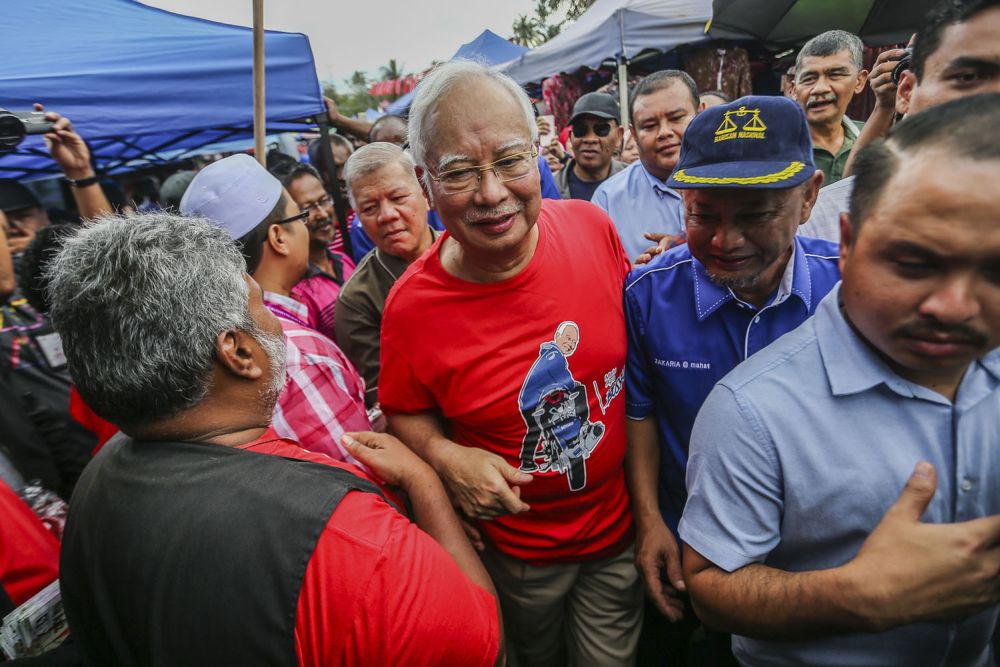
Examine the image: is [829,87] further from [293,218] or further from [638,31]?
[638,31]

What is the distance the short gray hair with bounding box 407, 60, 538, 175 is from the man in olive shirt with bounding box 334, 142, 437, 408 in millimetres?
969

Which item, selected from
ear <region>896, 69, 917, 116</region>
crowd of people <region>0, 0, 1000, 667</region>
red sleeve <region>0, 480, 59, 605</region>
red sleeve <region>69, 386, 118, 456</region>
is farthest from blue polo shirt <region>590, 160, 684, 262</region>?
red sleeve <region>0, 480, 59, 605</region>

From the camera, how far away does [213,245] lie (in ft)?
4.12

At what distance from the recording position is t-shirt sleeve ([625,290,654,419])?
6.40 ft

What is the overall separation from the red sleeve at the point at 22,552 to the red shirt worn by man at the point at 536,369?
102 centimetres

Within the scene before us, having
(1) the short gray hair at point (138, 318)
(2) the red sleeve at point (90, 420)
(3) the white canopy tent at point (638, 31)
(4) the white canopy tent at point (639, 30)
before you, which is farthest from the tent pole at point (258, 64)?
(3) the white canopy tent at point (638, 31)

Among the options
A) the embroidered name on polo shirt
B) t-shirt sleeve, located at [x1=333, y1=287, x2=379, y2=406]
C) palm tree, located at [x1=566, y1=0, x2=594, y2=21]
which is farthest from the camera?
palm tree, located at [x1=566, y1=0, x2=594, y2=21]

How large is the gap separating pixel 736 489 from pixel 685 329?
0.69 m

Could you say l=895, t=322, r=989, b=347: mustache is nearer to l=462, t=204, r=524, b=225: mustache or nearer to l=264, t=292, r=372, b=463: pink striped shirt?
l=462, t=204, r=524, b=225: mustache

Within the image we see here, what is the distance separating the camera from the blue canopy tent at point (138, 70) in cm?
385

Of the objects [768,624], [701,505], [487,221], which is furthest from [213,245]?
[768,624]

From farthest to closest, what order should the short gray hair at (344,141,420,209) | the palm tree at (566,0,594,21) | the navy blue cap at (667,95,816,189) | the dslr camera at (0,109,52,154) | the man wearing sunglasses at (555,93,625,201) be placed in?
the palm tree at (566,0,594,21)
the man wearing sunglasses at (555,93,625,201)
the short gray hair at (344,141,420,209)
the dslr camera at (0,109,52,154)
the navy blue cap at (667,95,816,189)

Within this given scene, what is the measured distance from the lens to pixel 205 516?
1.04 metres

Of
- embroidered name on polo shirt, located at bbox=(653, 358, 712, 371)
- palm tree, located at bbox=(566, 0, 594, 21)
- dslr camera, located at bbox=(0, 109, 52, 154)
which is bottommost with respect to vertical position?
embroidered name on polo shirt, located at bbox=(653, 358, 712, 371)
